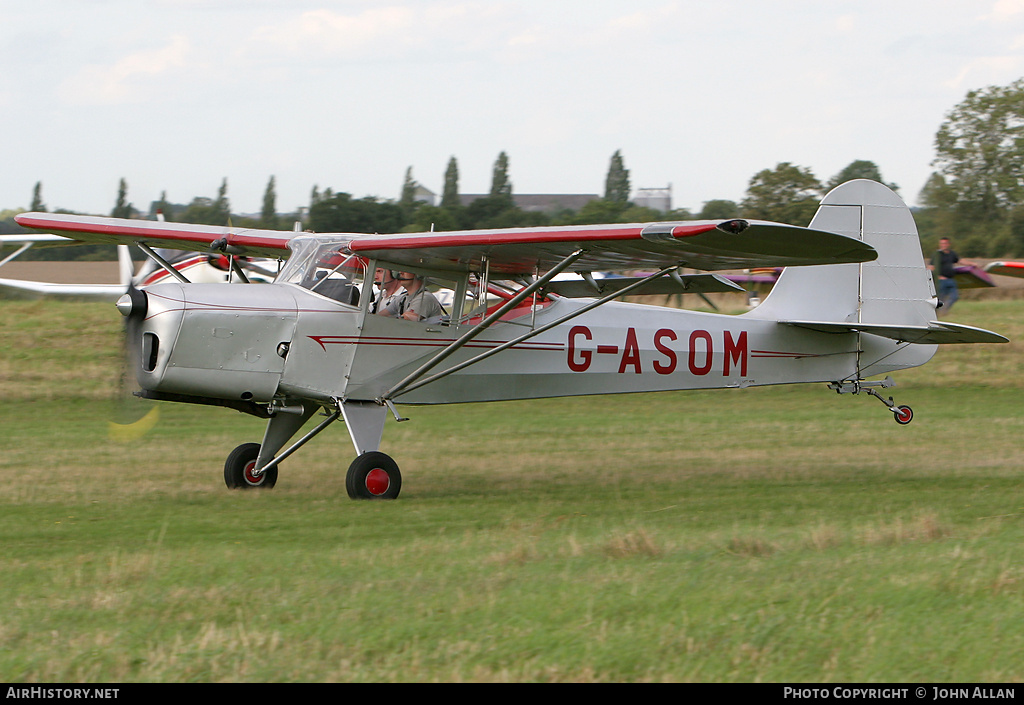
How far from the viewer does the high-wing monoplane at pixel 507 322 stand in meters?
8.25

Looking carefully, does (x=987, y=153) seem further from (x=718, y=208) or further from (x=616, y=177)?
(x=616, y=177)

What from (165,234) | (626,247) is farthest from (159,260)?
(626,247)

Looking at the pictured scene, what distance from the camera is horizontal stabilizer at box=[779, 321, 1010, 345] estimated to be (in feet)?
33.4

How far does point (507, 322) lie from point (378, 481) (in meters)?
2.02

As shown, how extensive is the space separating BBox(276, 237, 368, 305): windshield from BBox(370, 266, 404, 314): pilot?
0.56ft

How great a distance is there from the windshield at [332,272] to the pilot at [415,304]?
38cm

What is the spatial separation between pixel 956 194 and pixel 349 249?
6155 cm

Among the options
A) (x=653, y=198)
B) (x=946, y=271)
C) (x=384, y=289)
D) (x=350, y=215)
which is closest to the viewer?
(x=384, y=289)

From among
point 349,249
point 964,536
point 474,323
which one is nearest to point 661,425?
point 474,323

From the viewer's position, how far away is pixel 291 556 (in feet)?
21.0

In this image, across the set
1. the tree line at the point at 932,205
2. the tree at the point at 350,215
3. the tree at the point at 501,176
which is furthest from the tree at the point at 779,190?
the tree at the point at 501,176

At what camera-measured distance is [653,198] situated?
89438mm

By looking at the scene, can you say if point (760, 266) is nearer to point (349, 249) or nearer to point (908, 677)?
point (349, 249)

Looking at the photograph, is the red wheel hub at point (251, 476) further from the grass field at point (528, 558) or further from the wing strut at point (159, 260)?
the wing strut at point (159, 260)
